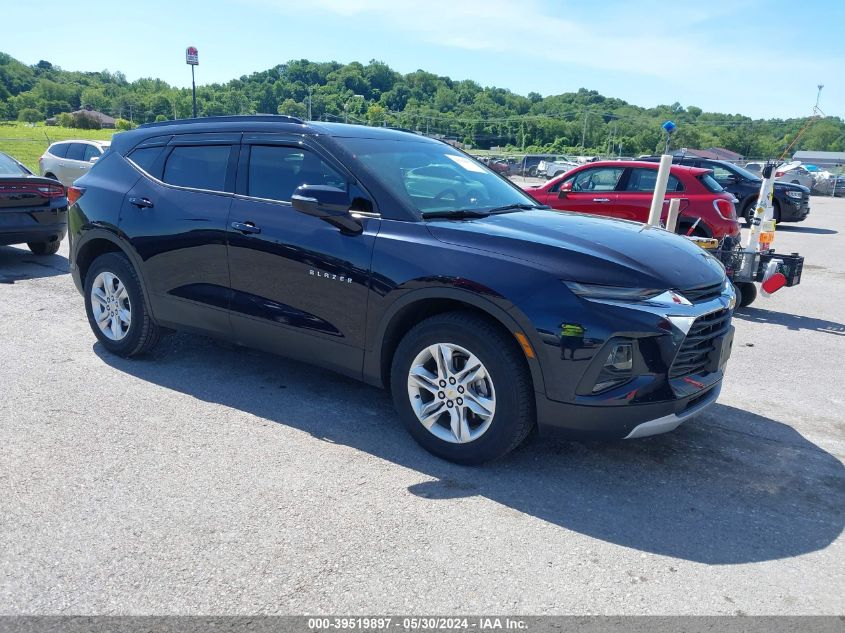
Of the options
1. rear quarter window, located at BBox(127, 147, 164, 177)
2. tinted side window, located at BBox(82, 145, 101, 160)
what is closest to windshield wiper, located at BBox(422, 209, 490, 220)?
rear quarter window, located at BBox(127, 147, 164, 177)

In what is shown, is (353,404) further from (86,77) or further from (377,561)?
(86,77)

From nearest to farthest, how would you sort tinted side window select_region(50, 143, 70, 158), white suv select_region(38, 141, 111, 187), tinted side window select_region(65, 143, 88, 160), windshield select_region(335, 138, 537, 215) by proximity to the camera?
windshield select_region(335, 138, 537, 215)
white suv select_region(38, 141, 111, 187)
tinted side window select_region(65, 143, 88, 160)
tinted side window select_region(50, 143, 70, 158)

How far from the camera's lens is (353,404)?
4711mm

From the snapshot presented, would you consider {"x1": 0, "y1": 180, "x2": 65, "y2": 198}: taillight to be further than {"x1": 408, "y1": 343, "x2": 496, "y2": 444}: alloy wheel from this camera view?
Yes

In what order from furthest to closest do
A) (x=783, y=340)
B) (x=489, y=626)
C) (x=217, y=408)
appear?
(x=783, y=340)
(x=217, y=408)
(x=489, y=626)

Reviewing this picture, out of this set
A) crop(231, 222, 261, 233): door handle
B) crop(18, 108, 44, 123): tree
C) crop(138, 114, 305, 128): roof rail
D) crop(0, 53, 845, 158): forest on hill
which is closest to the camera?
crop(231, 222, 261, 233): door handle

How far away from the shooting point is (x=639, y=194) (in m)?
10.7

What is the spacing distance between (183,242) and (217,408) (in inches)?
46.6

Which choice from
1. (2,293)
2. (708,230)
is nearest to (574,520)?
(2,293)

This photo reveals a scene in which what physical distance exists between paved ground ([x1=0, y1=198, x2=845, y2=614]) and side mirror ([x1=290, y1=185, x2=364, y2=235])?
1242mm

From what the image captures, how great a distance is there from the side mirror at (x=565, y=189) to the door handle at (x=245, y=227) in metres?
7.41

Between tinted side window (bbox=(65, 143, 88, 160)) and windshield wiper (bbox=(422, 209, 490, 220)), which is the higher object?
windshield wiper (bbox=(422, 209, 490, 220))

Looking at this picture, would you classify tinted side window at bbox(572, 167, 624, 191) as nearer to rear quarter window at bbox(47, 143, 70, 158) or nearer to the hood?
the hood

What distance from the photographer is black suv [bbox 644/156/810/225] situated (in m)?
17.4
